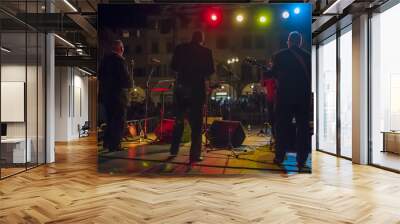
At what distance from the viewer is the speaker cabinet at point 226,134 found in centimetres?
648

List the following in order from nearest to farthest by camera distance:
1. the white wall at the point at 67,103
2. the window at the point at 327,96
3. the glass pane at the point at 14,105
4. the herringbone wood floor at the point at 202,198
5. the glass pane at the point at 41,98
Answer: the herringbone wood floor at the point at 202,198 → the glass pane at the point at 14,105 → the glass pane at the point at 41,98 → the window at the point at 327,96 → the white wall at the point at 67,103

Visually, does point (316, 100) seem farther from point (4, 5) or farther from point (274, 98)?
point (4, 5)

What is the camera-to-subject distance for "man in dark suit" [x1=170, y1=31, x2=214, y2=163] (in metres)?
6.48

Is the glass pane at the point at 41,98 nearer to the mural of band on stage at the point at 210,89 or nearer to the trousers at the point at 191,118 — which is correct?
the mural of band on stage at the point at 210,89

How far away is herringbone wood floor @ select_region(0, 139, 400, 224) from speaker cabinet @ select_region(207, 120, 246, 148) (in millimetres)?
623

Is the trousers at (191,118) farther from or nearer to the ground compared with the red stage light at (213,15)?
nearer to the ground

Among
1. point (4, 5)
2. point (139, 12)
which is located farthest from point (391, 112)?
point (4, 5)

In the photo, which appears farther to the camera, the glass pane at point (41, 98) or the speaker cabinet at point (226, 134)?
the glass pane at point (41, 98)

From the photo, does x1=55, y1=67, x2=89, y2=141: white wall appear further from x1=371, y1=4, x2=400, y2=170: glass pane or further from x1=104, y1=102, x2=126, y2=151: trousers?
x1=371, y1=4, x2=400, y2=170: glass pane

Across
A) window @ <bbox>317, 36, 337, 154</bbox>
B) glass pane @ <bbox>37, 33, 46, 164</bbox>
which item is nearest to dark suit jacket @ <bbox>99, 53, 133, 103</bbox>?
glass pane @ <bbox>37, 33, 46, 164</bbox>

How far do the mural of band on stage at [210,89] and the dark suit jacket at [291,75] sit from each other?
2 cm

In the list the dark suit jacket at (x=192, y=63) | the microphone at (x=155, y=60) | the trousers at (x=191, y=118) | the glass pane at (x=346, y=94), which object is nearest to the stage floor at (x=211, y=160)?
the trousers at (x=191, y=118)

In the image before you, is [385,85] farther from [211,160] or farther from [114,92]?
[114,92]

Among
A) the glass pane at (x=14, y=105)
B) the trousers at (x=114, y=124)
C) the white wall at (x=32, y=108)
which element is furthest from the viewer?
the white wall at (x=32, y=108)
